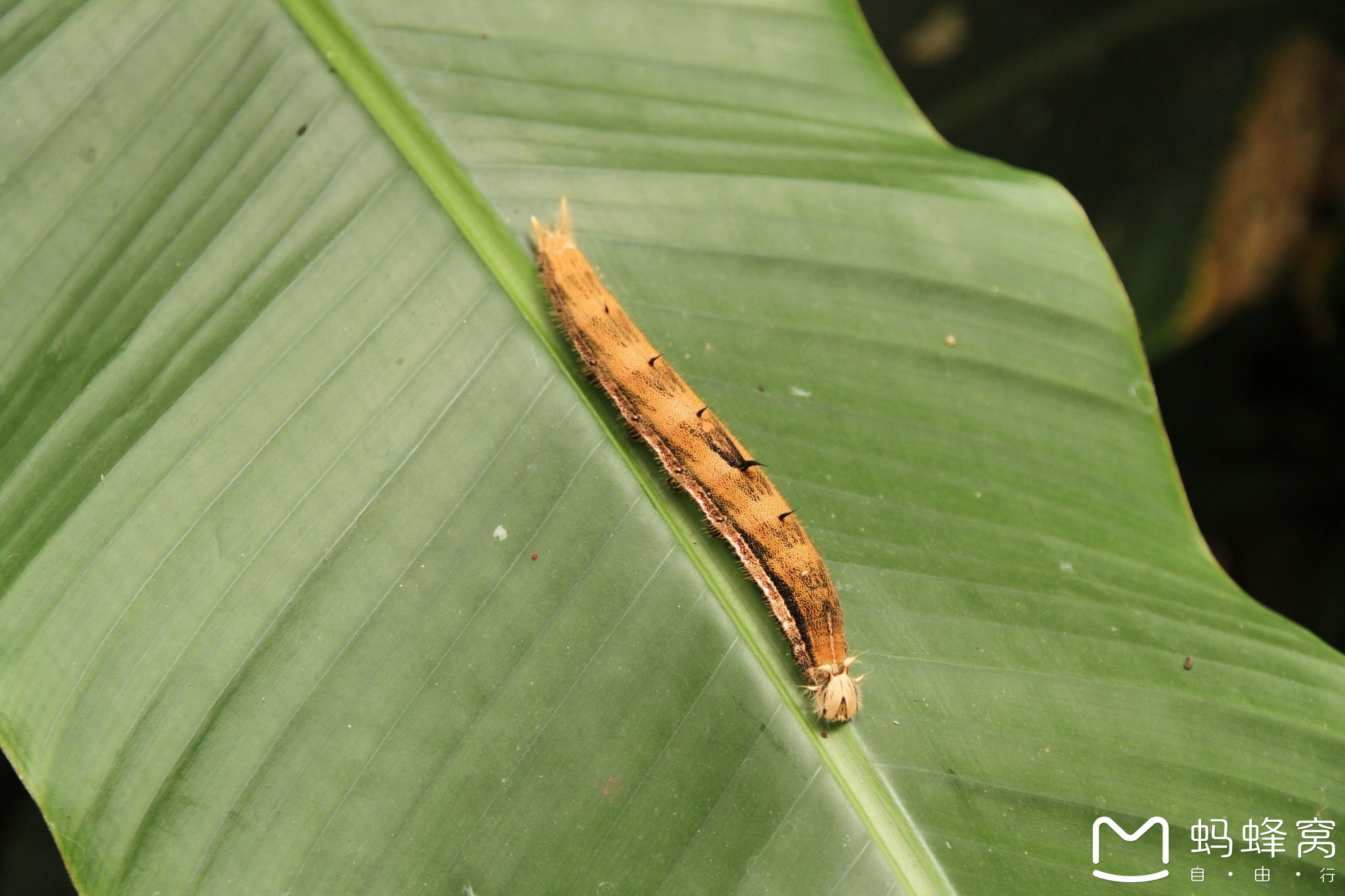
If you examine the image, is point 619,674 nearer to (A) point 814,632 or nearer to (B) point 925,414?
(A) point 814,632

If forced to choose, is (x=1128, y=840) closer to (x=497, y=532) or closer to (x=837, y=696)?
(x=837, y=696)

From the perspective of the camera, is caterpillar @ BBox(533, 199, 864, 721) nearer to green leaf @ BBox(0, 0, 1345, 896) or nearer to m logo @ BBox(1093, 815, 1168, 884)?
green leaf @ BBox(0, 0, 1345, 896)

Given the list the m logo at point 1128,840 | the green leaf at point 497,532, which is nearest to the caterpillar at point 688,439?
the green leaf at point 497,532

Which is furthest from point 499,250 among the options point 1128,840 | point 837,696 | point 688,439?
point 1128,840

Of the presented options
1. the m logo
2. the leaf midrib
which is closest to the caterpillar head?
the leaf midrib

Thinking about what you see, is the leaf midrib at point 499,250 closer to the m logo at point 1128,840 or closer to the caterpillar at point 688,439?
the caterpillar at point 688,439
